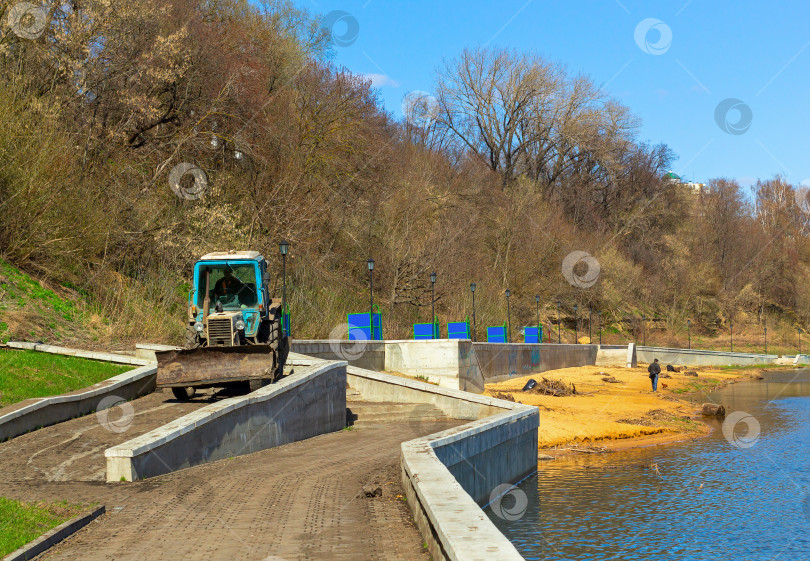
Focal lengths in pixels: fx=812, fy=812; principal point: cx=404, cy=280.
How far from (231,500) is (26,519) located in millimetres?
2341

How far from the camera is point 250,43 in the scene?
4494 centimetres

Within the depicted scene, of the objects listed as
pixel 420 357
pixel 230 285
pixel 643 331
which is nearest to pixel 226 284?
pixel 230 285

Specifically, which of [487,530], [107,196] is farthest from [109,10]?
[487,530]

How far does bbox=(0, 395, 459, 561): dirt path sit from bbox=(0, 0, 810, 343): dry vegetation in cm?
1329

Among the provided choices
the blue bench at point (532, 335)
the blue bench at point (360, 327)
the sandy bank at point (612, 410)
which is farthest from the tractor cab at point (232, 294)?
the blue bench at point (532, 335)

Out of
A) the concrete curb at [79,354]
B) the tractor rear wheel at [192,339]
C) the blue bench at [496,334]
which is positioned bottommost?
the concrete curb at [79,354]

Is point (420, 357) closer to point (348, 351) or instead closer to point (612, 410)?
point (348, 351)

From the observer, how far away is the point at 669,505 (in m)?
16.9

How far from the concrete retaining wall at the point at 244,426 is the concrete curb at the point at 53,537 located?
202cm

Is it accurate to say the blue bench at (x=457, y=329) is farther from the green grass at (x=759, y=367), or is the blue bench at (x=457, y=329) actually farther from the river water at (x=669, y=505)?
the green grass at (x=759, y=367)

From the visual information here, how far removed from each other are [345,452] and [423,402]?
18.8 ft

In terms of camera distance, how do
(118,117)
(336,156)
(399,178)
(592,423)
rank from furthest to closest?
1. (399,178)
2. (336,156)
3. (118,117)
4. (592,423)

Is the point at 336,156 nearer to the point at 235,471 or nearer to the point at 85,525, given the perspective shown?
the point at 235,471

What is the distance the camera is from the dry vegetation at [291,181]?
91.5 feet
